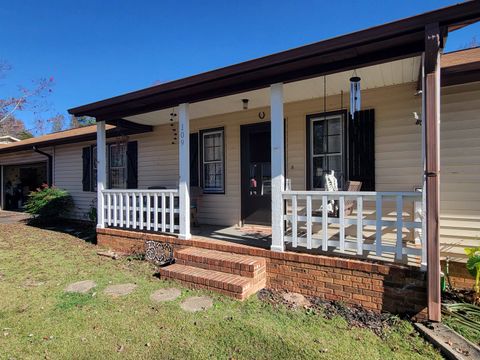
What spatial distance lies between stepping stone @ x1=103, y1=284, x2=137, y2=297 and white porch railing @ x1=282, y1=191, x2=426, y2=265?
2210 mm

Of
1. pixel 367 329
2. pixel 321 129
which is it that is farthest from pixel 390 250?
pixel 321 129

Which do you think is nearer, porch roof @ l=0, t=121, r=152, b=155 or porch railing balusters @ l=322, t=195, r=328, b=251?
porch railing balusters @ l=322, t=195, r=328, b=251

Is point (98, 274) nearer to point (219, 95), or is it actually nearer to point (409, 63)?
point (219, 95)

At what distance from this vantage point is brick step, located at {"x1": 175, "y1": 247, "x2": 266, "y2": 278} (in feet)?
12.8

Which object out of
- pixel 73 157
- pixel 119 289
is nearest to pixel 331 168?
pixel 119 289

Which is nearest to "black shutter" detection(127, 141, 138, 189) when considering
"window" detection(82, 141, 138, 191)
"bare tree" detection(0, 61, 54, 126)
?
"window" detection(82, 141, 138, 191)

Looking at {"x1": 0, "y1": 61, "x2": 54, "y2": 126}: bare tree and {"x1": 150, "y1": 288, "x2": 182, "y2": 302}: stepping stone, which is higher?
{"x1": 0, "y1": 61, "x2": 54, "y2": 126}: bare tree

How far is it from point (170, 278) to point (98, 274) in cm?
130

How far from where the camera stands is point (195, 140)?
23.5ft

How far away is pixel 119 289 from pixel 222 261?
1.45 metres

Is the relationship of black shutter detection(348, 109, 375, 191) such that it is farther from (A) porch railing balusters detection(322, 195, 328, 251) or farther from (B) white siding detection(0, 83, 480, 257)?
(A) porch railing balusters detection(322, 195, 328, 251)

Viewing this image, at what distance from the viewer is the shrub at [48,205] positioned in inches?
371

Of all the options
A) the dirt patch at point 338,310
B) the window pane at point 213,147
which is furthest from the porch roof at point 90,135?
the dirt patch at point 338,310

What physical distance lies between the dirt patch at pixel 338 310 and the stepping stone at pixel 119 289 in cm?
175
